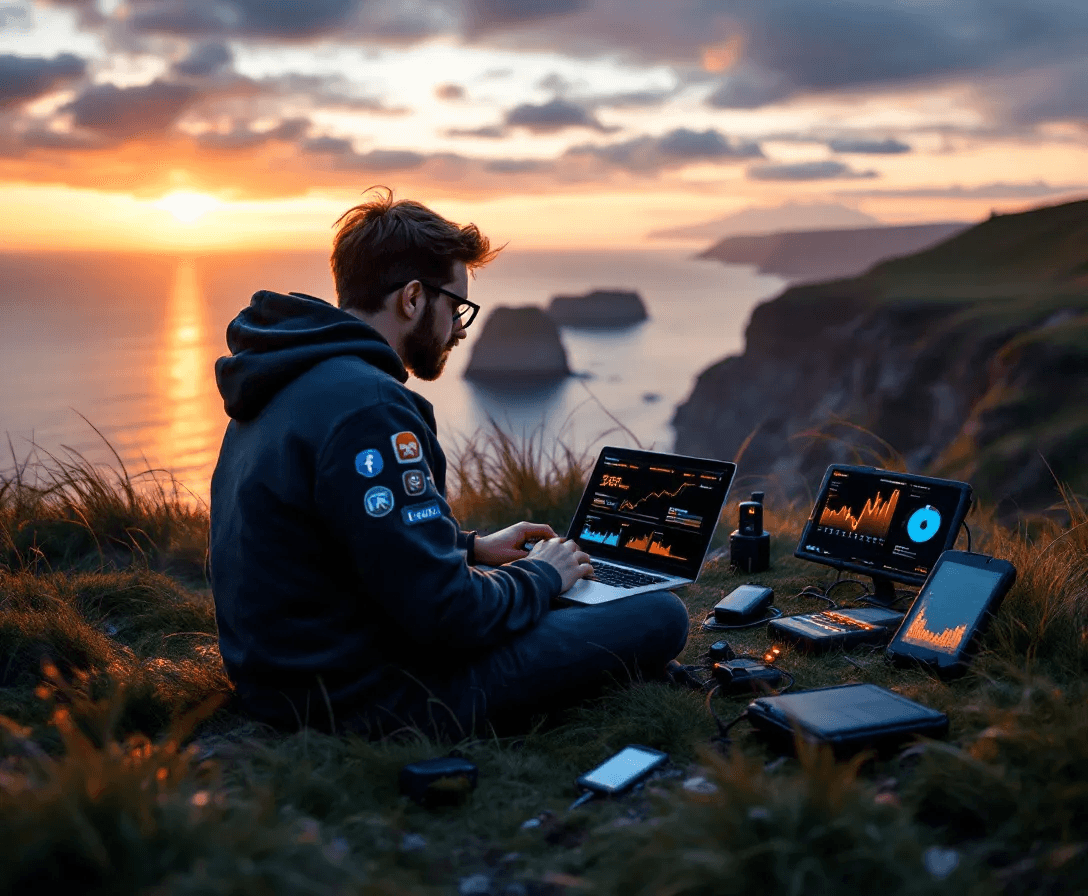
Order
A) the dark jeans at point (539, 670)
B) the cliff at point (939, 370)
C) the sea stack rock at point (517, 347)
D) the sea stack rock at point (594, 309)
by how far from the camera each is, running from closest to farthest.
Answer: the dark jeans at point (539, 670) → the cliff at point (939, 370) → the sea stack rock at point (517, 347) → the sea stack rock at point (594, 309)

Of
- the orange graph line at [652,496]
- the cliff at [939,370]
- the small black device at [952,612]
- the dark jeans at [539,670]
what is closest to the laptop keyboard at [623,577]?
the orange graph line at [652,496]

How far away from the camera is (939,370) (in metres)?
44.4

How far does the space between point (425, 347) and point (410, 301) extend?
0.17 meters

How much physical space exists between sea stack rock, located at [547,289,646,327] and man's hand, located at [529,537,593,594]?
518 ft

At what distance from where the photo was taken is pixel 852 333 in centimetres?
5341

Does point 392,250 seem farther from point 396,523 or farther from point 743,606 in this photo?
point 743,606

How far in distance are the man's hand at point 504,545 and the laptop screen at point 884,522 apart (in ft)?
4.82

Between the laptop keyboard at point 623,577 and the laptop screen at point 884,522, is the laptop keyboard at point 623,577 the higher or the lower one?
the lower one

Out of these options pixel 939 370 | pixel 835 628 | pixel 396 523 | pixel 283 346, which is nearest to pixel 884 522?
pixel 835 628

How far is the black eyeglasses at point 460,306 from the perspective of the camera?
3178 millimetres

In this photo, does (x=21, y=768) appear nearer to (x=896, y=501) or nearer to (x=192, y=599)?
(x=192, y=599)

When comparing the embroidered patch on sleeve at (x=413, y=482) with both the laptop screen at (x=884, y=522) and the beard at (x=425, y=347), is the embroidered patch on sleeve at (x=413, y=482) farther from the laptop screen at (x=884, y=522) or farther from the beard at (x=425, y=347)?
the laptop screen at (x=884, y=522)

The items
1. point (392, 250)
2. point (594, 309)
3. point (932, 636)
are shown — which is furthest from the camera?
point (594, 309)

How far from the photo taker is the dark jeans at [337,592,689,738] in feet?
9.67
